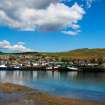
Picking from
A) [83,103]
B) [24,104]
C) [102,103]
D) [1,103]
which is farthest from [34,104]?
[102,103]

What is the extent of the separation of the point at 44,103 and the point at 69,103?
Result: 5.24 metres

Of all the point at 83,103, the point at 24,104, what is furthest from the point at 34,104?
the point at 83,103

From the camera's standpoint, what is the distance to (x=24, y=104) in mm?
58750

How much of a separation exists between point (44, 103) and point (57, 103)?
264cm

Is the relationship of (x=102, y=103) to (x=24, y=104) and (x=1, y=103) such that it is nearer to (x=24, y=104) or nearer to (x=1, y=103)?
(x=24, y=104)

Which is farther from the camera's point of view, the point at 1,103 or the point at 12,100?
the point at 12,100

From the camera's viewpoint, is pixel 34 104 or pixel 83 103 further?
pixel 83 103

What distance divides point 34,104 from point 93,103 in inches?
527

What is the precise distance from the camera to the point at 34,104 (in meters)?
58.8

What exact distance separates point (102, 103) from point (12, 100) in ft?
62.9

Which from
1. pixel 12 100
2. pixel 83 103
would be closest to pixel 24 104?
pixel 12 100

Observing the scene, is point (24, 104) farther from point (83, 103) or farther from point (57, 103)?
point (83, 103)

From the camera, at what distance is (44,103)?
6097cm

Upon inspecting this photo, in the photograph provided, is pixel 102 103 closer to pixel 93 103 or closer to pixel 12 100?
pixel 93 103
